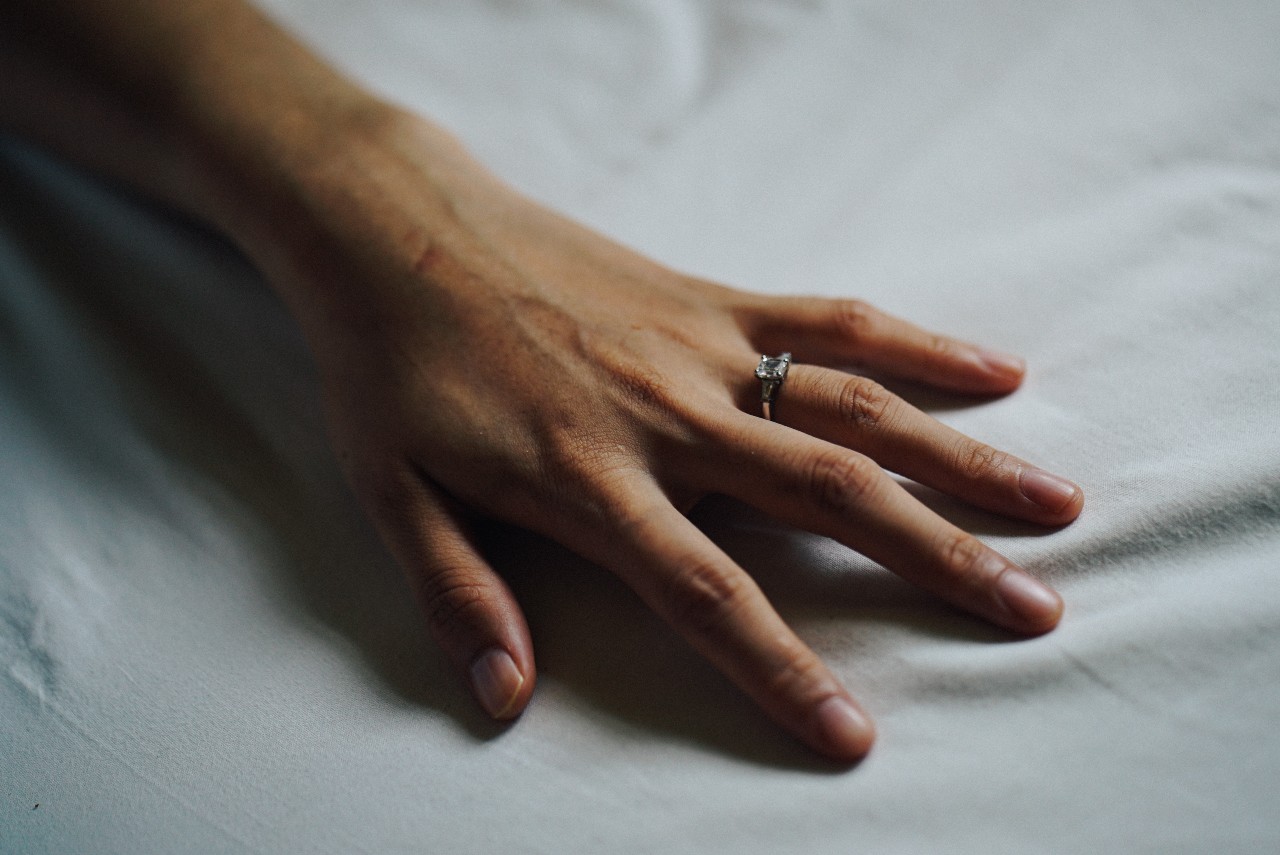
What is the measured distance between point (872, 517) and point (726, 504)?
0.14 meters

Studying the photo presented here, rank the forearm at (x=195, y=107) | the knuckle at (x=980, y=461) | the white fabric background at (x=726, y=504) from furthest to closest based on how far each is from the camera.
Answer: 1. the forearm at (x=195, y=107)
2. the knuckle at (x=980, y=461)
3. the white fabric background at (x=726, y=504)

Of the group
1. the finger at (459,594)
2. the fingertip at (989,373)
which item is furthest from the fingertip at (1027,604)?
the finger at (459,594)

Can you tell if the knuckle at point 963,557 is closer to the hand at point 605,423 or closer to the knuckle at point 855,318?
the hand at point 605,423

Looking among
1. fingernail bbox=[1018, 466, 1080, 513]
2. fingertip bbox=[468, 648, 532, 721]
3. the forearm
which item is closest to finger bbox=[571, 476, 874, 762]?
fingertip bbox=[468, 648, 532, 721]

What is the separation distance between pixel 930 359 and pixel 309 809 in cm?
64

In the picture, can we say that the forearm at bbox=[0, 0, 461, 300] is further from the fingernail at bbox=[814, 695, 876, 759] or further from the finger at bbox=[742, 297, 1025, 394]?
the fingernail at bbox=[814, 695, 876, 759]

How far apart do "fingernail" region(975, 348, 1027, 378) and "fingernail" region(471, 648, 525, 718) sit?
498mm

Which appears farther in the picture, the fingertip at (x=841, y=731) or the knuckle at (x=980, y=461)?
the knuckle at (x=980, y=461)

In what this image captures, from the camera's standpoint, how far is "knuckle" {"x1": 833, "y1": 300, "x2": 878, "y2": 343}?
32.4 inches

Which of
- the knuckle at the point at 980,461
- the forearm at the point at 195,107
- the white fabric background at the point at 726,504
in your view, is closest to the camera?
the white fabric background at the point at 726,504

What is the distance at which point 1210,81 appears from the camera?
0.98 metres

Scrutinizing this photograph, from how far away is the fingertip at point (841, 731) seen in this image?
1.97 ft

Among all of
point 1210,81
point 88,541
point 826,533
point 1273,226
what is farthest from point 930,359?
point 88,541

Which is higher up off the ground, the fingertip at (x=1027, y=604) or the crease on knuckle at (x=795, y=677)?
the fingertip at (x=1027, y=604)
